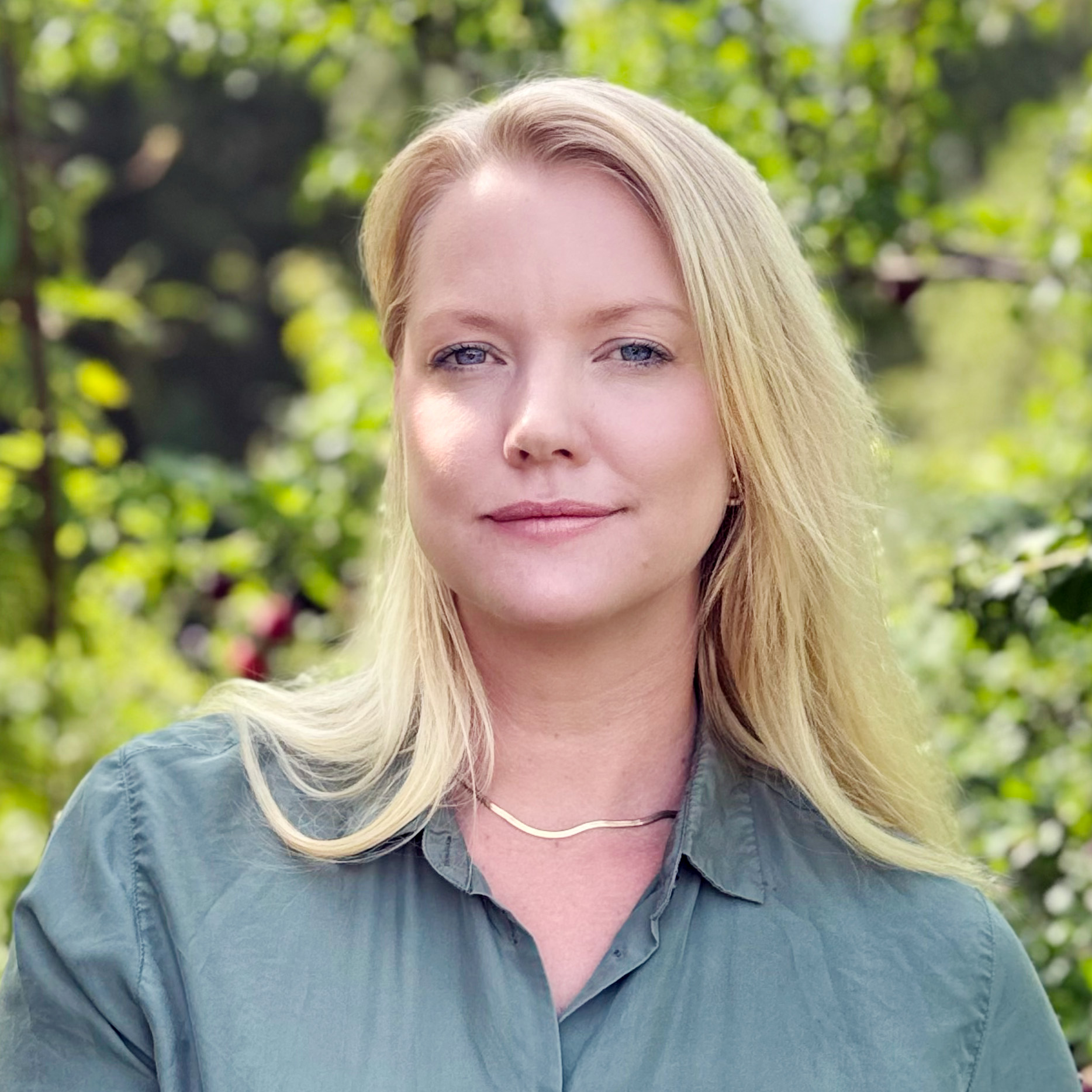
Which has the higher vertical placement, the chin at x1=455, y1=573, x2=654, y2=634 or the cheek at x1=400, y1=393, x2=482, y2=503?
the cheek at x1=400, y1=393, x2=482, y2=503

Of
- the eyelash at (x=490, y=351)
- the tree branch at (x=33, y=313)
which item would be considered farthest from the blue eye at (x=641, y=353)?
the tree branch at (x=33, y=313)

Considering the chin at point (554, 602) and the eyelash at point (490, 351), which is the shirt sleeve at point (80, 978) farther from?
the eyelash at point (490, 351)

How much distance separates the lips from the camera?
1.42m

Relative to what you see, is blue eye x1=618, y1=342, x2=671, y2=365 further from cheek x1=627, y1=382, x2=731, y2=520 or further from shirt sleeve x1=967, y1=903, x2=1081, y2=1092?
shirt sleeve x1=967, y1=903, x2=1081, y2=1092

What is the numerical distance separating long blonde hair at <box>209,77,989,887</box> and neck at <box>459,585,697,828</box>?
3 centimetres

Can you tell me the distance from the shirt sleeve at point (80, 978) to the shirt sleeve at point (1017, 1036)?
78cm

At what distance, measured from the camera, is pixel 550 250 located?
4.75ft

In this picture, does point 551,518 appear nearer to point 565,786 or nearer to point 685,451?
point 685,451

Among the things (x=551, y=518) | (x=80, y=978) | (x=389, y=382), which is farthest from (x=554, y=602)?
(x=389, y=382)

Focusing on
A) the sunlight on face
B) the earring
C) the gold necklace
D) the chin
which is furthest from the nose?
the gold necklace

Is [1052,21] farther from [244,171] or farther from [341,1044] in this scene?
[244,171]

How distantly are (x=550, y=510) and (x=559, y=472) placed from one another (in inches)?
1.5

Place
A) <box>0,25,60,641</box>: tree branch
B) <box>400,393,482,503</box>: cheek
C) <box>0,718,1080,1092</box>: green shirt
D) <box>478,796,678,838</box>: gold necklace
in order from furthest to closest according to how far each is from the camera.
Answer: <box>0,25,60,641</box>: tree branch, <box>478,796,678,838</box>: gold necklace, <box>400,393,482,503</box>: cheek, <box>0,718,1080,1092</box>: green shirt

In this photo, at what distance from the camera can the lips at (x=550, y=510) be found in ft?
4.66
